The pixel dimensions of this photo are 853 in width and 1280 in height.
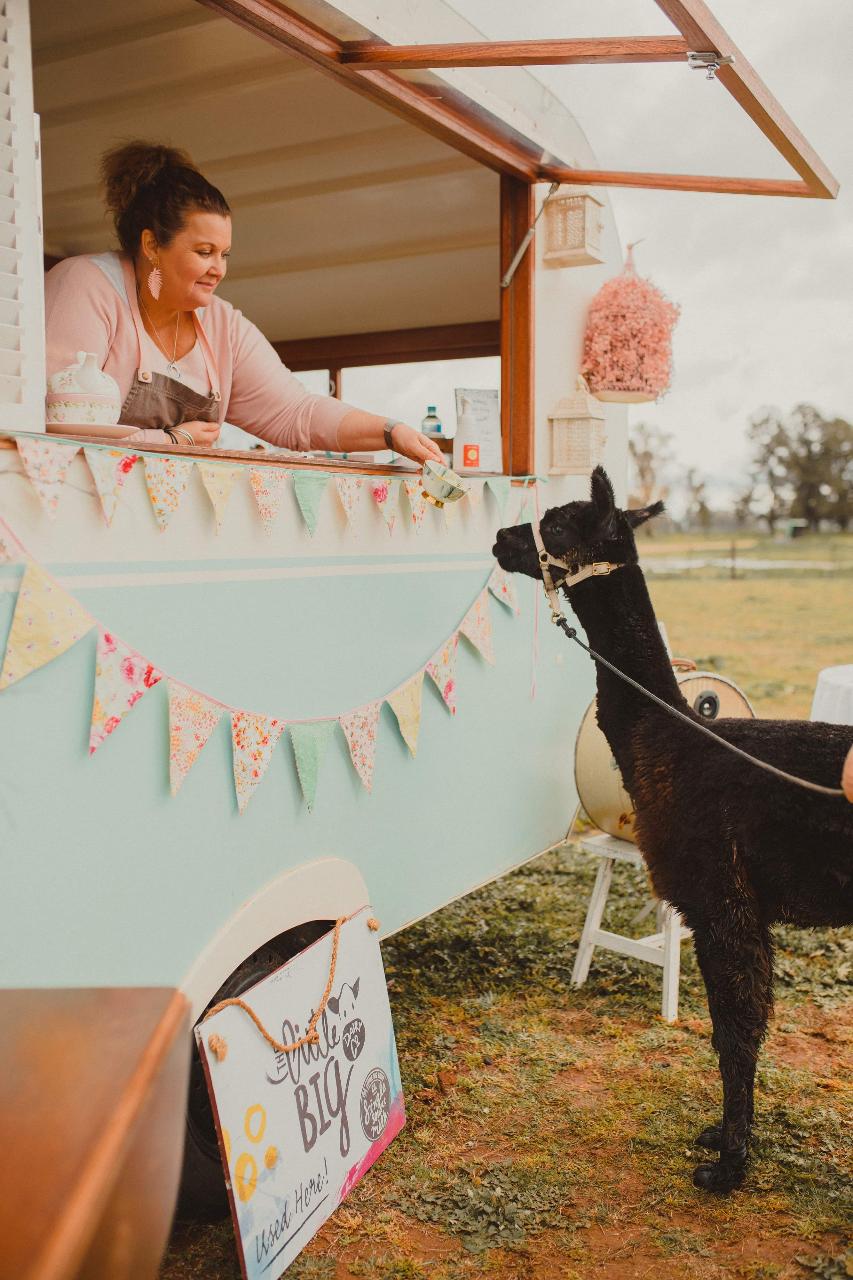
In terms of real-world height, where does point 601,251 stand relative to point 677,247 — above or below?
below

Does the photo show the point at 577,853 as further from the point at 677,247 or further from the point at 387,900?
the point at 677,247

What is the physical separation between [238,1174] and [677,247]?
41696 millimetres

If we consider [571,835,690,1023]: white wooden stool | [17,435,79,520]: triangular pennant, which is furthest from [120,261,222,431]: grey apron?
[571,835,690,1023]: white wooden stool

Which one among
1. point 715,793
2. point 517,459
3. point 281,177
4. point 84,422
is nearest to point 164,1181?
point 84,422

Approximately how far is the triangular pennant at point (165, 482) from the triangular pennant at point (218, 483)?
0.16ft

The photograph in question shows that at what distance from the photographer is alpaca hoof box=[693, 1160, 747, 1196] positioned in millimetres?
2961

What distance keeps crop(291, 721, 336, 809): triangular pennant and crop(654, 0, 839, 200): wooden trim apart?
203 centimetres

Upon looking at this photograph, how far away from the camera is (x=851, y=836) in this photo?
8.97 feet

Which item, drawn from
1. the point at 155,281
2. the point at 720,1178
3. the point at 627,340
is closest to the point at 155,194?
the point at 155,281

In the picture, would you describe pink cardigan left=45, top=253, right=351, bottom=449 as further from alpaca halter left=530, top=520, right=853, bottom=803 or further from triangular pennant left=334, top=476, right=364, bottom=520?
alpaca halter left=530, top=520, right=853, bottom=803

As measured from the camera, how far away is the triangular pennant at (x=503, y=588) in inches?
149

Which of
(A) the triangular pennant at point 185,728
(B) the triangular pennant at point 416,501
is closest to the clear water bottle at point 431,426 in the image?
(B) the triangular pennant at point 416,501

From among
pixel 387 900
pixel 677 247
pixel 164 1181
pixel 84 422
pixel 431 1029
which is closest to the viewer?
pixel 164 1181

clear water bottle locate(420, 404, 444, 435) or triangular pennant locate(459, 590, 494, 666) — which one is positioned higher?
clear water bottle locate(420, 404, 444, 435)
